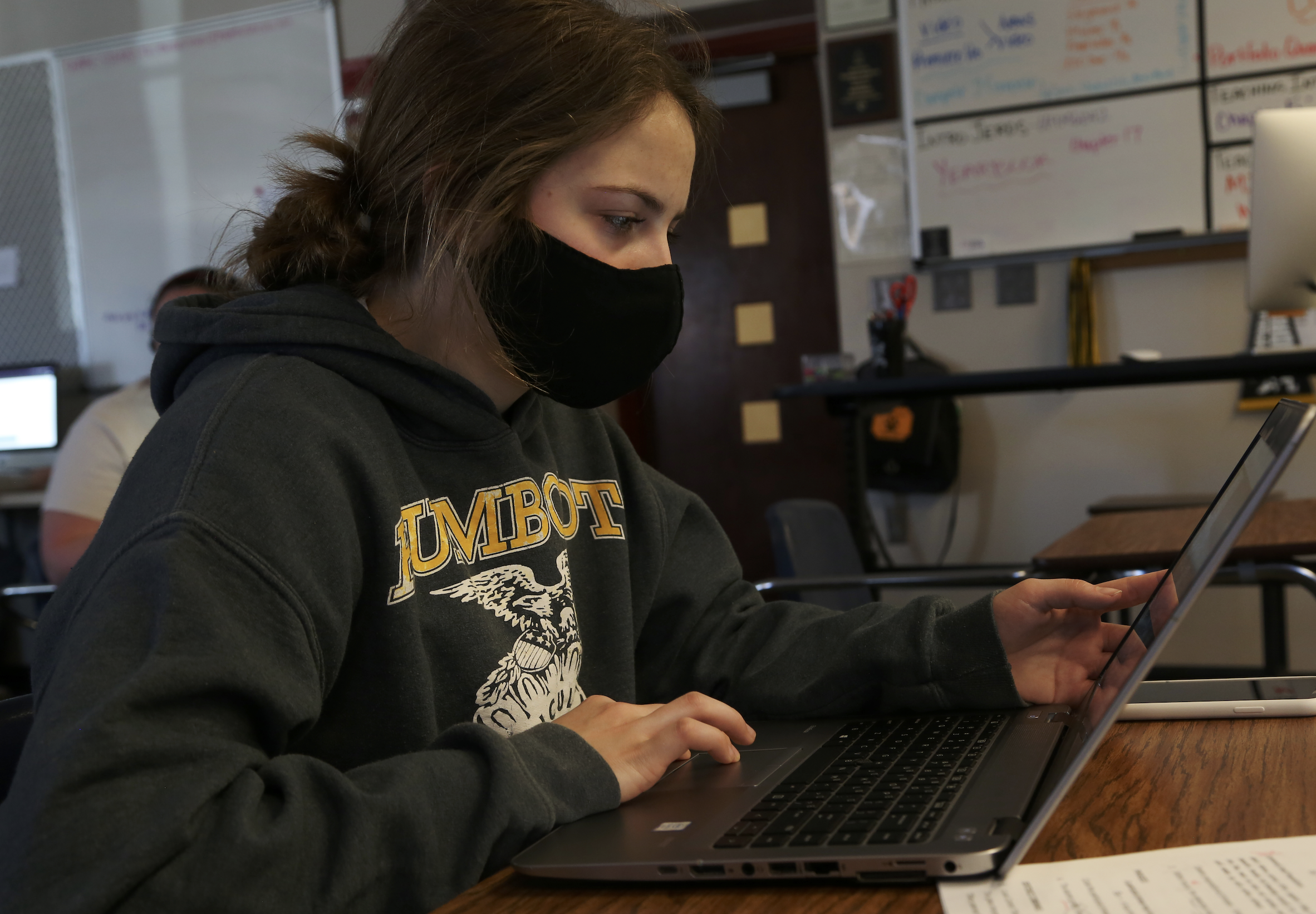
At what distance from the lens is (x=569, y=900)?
555 millimetres

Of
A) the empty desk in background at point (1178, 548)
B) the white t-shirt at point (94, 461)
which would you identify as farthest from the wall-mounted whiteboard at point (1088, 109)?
the white t-shirt at point (94, 461)

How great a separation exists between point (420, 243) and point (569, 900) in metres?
0.58

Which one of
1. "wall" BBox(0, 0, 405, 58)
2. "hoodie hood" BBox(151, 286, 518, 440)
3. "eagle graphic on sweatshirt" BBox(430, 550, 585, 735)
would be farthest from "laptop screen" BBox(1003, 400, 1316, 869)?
"wall" BBox(0, 0, 405, 58)

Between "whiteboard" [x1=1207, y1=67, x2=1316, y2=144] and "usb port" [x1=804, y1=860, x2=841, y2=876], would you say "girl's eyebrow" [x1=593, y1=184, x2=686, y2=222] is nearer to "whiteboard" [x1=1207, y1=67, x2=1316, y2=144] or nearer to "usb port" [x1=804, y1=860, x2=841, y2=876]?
"usb port" [x1=804, y1=860, x2=841, y2=876]

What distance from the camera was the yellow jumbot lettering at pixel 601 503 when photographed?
1.05m

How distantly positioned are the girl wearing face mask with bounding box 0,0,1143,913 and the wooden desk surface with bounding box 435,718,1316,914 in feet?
0.24

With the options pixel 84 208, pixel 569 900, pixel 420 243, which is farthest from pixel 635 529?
pixel 84 208

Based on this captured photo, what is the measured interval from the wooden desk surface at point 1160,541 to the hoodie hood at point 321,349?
1.12 meters

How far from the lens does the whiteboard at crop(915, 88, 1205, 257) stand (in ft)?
11.3

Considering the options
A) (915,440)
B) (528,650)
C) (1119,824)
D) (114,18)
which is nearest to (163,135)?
(114,18)

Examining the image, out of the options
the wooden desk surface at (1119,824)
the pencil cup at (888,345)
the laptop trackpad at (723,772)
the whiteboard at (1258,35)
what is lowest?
the laptop trackpad at (723,772)

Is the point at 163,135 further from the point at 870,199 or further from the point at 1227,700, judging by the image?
the point at 1227,700

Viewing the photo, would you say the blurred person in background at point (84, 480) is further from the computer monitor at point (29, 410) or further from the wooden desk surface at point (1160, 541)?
the computer monitor at point (29, 410)

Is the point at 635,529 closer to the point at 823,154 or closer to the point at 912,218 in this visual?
the point at 912,218
